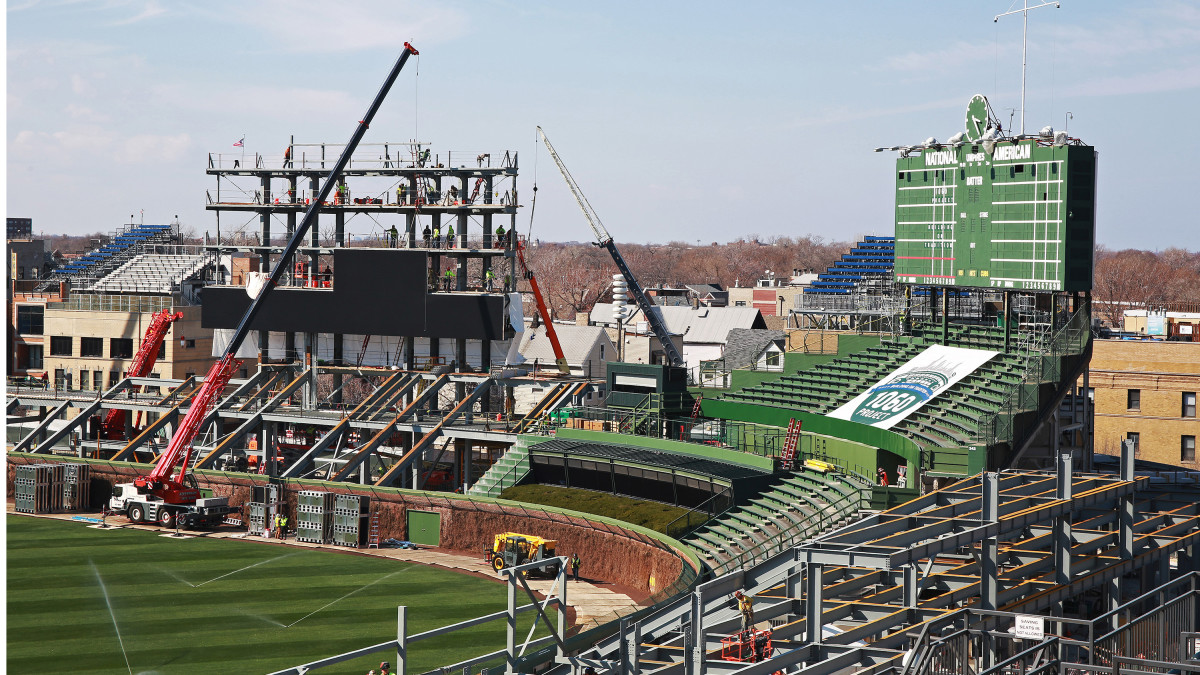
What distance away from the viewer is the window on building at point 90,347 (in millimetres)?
77562

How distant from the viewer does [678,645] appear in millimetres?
22016

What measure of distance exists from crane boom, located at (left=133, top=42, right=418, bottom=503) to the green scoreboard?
74.2 ft

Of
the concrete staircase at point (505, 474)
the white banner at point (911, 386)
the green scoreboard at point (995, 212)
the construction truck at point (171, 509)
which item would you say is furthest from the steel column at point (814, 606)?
the construction truck at point (171, 509)

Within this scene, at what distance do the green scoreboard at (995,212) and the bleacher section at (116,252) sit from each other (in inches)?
2552

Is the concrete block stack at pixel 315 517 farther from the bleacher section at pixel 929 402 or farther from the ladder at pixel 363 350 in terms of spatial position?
the bleacher section at pixel 929 402

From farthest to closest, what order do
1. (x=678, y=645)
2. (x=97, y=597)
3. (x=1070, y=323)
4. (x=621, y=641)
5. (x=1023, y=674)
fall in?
(x=1070, y=323) → (x=97, y=597) → (x=678, y=645) → (x=621, y=641) → (x=1023, y=674)

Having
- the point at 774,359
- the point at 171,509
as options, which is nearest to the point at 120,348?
the point at 171,509

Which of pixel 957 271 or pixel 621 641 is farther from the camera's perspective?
pixel 957 271

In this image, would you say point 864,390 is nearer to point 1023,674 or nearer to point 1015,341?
point 1015,341

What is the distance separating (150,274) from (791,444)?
198ft

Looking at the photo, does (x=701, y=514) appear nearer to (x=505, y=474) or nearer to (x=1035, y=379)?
(x=1035, y=379)

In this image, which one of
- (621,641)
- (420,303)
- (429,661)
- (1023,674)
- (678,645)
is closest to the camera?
(1023,674)

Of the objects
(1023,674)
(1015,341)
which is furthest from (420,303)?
(1023,674)

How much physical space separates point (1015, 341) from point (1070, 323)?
3625 mm
